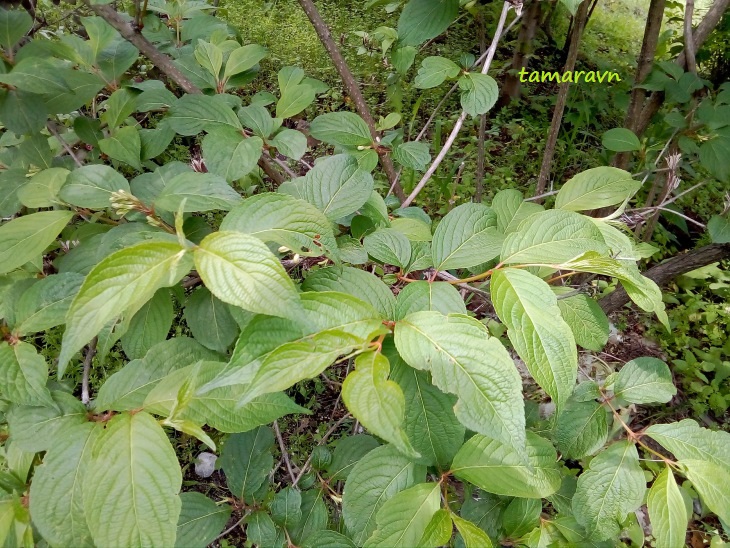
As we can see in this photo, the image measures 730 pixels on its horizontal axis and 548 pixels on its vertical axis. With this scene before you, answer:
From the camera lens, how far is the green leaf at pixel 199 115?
978 mm

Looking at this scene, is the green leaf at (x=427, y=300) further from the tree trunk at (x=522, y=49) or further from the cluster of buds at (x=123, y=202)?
the tree trunk at (x=522, y=49)

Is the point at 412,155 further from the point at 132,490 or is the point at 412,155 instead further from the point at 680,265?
the point at 680,265

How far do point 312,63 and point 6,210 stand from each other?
250 centimetres

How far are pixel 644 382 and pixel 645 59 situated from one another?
1.41m

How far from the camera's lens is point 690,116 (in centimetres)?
166

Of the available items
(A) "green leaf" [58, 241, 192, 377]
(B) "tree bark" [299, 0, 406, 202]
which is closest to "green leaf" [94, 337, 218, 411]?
(A) "green leaf" [58, 241, 192, 377]

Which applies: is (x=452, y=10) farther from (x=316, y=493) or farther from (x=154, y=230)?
(x=316, y=493)

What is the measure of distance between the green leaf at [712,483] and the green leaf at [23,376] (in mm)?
919

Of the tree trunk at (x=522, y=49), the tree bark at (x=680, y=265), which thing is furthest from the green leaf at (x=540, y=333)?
the tree trunk at (x=522, y=49)

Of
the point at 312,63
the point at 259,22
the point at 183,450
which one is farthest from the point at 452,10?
the point at 259,22

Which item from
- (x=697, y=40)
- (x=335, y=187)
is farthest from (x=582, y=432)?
(x=697, y=40)

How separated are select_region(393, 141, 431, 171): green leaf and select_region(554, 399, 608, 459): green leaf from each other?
577 mm

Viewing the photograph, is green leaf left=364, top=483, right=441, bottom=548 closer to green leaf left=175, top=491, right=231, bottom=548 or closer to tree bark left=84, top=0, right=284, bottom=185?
green leaf left=175, top=491, right=231, bottom=548

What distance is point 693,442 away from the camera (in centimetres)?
78
